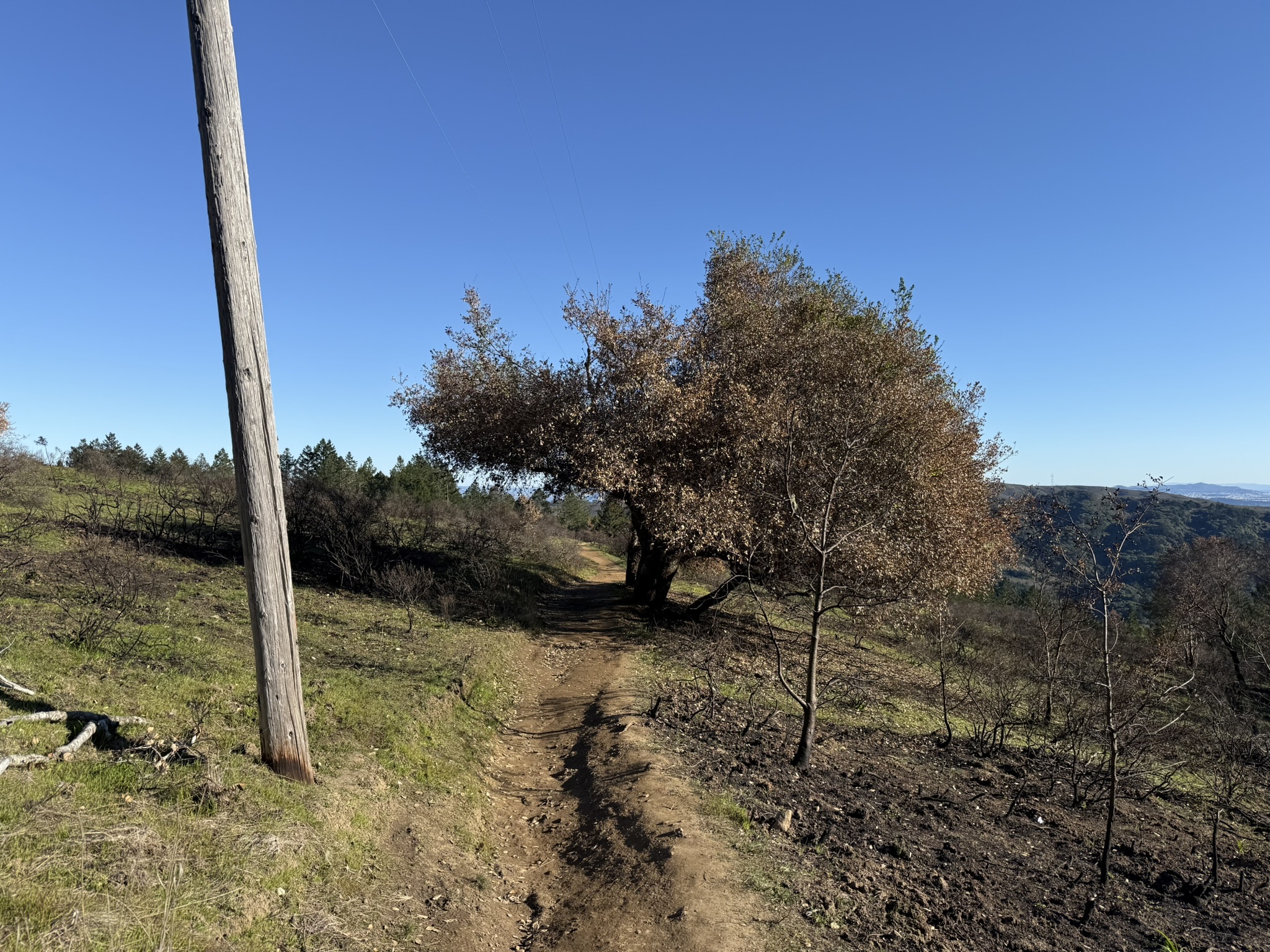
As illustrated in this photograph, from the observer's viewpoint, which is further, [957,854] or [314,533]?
[314,533]

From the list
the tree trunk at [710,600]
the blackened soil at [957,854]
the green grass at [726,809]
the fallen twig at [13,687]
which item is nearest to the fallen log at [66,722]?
the fallen twig at [13,687]

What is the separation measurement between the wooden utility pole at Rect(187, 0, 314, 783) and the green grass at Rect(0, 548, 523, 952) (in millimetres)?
560

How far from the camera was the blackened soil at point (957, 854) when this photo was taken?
547cm

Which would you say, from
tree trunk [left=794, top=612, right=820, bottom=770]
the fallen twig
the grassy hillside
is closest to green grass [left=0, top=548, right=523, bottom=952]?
the grassy hillside

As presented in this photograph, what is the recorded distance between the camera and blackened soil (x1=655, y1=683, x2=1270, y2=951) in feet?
18.0

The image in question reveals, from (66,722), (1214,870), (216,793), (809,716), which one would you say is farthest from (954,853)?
(66,722)

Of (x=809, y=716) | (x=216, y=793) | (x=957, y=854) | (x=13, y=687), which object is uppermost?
(x=13, y=687)

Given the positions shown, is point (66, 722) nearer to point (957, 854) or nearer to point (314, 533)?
point (957, 854)

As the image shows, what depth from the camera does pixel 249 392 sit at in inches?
233

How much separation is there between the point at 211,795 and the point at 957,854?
708cm

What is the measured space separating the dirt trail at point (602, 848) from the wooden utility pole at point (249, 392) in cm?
248

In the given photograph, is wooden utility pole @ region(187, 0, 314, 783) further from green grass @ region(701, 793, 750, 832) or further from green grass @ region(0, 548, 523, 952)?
green grass @ region(701, 793, 750, 832)

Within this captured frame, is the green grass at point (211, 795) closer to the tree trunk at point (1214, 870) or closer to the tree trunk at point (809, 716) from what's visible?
the tree trunk at point (809, 716)

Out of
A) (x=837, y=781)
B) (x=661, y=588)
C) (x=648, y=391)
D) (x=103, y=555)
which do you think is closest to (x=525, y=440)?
(x=648, y=391)
